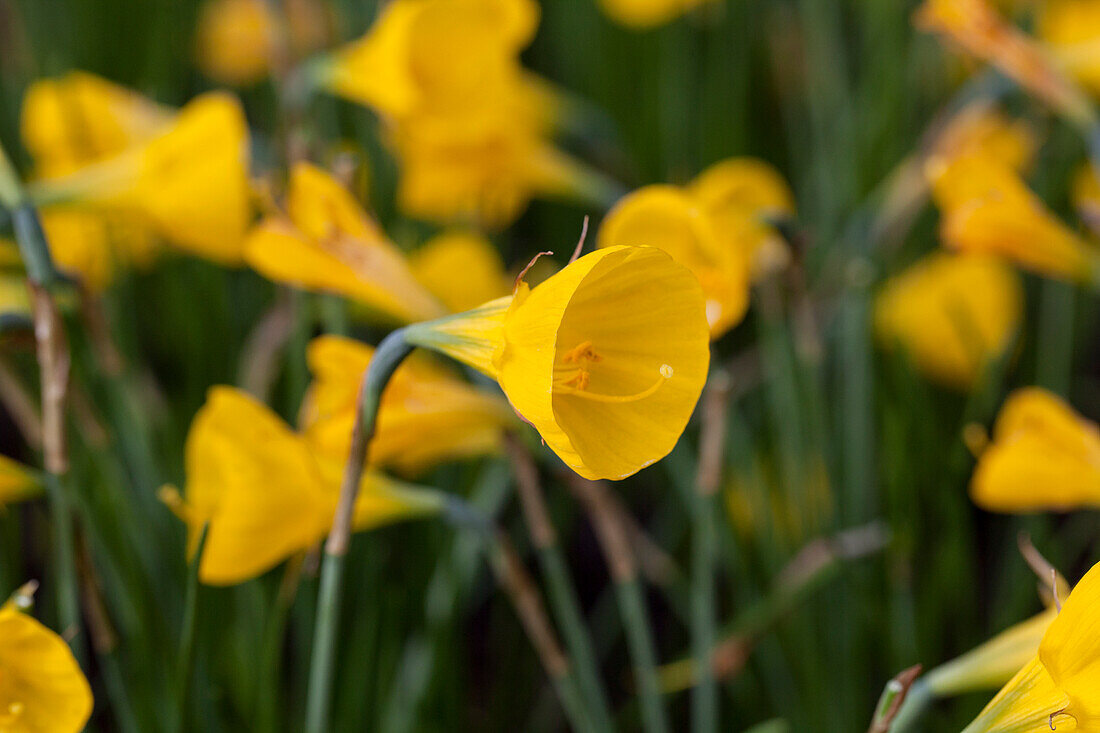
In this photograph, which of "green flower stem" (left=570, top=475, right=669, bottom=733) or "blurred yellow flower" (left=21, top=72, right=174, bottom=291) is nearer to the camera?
"green flower stem" (left=570, top=475, right=669, bottom=733)

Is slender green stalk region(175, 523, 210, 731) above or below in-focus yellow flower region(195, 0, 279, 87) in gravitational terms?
below

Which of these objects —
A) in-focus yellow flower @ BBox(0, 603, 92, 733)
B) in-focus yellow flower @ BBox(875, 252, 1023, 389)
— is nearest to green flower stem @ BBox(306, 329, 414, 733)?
Result: in-focus yellow flower @ BBox(0, 603, 92, 733)

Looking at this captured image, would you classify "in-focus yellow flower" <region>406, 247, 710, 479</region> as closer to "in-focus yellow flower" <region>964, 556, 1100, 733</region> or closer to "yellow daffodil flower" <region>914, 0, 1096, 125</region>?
"in-focus yellow flower" <region>964, 556, 1100, 733</region>

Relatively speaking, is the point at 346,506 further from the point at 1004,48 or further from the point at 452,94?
the point at 1004,48

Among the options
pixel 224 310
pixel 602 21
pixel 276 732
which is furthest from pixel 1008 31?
pixel 602 21

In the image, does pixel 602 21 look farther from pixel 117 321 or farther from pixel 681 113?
pixel 117 321

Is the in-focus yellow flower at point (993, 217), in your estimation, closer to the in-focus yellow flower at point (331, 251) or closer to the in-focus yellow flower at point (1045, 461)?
the in-focus yellow flower at point (1045, 461)

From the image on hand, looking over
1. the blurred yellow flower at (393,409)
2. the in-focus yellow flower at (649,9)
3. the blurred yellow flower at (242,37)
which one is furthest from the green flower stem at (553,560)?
the blurred yellow flower at (242,37)
